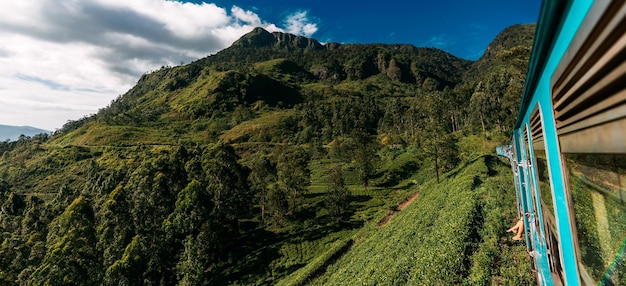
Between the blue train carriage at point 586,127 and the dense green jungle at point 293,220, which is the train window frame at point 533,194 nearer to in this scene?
the blue train carriage at point 586,127

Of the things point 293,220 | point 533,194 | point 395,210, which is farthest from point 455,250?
point 293,220

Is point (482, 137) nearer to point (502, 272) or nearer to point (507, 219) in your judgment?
point (507, 219)

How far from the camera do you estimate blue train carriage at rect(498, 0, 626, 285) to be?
4.65 feet

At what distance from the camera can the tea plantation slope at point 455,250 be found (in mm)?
11586

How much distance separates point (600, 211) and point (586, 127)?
25.6 inches

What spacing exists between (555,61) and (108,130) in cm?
13677

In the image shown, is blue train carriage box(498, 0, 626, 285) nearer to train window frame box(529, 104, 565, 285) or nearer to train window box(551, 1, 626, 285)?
train window box(551, 1, 626, 285)

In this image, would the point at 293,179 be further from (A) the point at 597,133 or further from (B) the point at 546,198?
(A) the point at 597,133

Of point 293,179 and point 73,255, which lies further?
point 293,179

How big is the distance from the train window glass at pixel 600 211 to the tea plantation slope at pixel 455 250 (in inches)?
361

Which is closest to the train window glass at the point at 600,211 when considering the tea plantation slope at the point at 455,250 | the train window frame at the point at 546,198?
the train window frame at the point at 546,198

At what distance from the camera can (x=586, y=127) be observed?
190 centimetres

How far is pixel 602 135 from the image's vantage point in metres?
1.66

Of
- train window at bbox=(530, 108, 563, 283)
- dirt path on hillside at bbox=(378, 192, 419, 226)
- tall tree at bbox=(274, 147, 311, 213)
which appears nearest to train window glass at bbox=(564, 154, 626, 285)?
train window at bbox=(530, 108, 563, 283)
